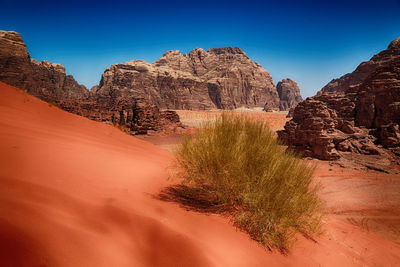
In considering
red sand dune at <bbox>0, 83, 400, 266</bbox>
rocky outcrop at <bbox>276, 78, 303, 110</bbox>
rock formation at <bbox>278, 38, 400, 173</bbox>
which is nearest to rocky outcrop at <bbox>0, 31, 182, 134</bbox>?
red sand dune at <bbox>0, 83, 400, 266</bbox>

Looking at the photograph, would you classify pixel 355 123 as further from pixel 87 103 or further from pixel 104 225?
pixel 87 103

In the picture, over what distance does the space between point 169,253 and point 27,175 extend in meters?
1.41

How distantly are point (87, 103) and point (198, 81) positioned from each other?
2837 inches

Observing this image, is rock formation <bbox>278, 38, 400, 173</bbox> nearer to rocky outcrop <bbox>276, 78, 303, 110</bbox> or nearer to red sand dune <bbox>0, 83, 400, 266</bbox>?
red sand dune <bbox>0, 83, 400, 266</bbox>

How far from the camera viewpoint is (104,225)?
1.31m

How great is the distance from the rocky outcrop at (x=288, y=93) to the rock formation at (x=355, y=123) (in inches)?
3615

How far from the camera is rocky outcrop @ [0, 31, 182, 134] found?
19875mm

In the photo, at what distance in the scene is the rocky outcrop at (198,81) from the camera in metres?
76.9

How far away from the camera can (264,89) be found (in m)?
100

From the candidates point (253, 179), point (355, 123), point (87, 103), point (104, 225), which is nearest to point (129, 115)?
point (87, 103)

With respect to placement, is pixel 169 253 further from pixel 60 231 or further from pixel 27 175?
pixel 27 175

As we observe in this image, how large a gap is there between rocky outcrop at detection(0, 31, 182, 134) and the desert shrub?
873 cm

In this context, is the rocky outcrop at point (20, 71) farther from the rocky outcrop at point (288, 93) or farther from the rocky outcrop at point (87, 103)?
the rocky outcrop at point (288, 93)

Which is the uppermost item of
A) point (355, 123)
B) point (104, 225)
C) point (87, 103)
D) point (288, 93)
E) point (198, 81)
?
point (198, 81)
